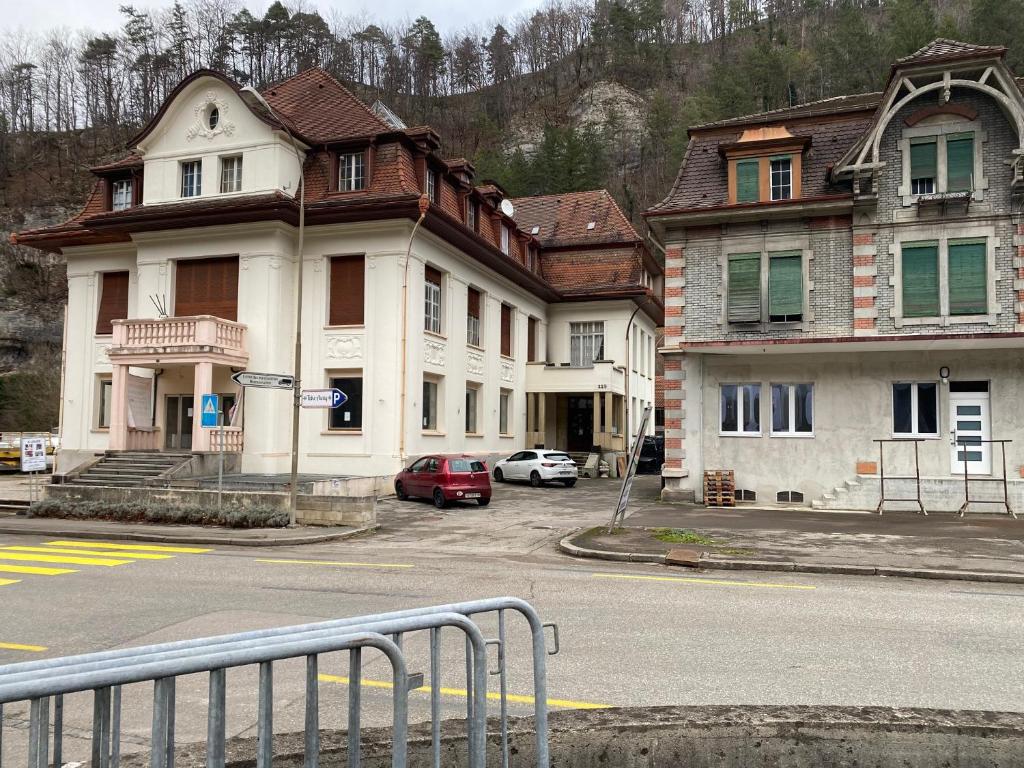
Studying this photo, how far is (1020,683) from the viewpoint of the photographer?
19.2 ft

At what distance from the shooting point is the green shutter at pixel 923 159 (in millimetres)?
20500

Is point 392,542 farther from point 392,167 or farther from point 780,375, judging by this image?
point 392,167

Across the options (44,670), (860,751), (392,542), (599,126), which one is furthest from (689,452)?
(599,126)

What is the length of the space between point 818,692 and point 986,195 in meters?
18.9

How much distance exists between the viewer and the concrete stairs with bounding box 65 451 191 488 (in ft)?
75.2

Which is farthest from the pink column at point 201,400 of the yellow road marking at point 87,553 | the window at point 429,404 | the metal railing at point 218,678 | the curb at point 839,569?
the metal railing at point 218,678

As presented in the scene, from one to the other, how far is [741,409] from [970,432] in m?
5.60

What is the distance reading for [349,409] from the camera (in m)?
25.8

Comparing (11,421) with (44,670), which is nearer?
(44,670)

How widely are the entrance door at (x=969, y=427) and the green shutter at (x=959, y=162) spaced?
5188 mm

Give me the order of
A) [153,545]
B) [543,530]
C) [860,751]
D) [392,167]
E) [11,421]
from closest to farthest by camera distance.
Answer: [860,751], [153,545], [543,530], [392,167], [11,421]

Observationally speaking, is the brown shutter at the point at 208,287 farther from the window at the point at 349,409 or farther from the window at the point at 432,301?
the window at the point at 432,301

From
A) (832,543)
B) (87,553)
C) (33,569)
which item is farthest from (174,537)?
(832,543)

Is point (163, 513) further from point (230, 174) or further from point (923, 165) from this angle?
point (923, 165)
